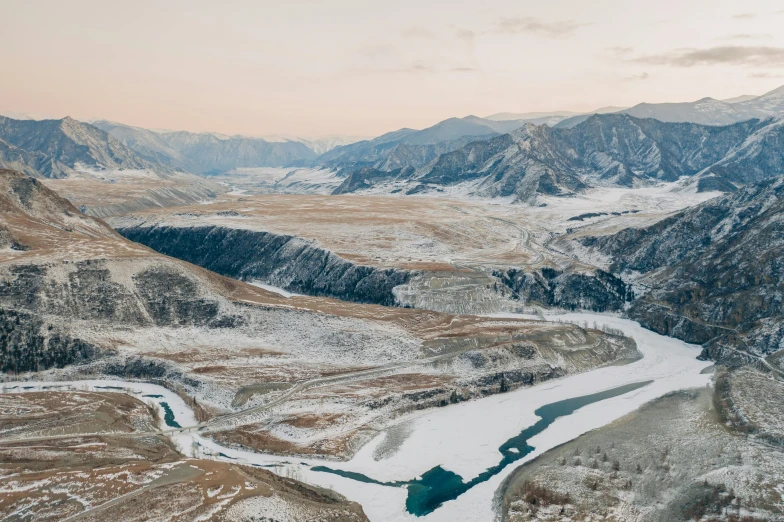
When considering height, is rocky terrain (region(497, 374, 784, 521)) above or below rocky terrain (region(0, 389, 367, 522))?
below

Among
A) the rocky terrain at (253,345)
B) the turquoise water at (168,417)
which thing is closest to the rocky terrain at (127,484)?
the turquoise water at (168,417)

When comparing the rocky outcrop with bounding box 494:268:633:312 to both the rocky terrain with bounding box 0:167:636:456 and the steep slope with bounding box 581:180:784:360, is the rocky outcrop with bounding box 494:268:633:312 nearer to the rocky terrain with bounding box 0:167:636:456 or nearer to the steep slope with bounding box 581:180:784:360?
the steep slope with bounding box 581:180:784:360

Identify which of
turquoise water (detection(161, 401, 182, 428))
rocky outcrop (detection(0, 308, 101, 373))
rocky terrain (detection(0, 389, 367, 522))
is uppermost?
rocky outcrop (detection(0, 308, 101, 373))

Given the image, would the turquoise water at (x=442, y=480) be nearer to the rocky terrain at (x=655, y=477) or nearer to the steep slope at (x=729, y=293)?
the rocky terrain at (x=655, y=477)

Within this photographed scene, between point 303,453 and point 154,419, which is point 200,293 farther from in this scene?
point 303,453

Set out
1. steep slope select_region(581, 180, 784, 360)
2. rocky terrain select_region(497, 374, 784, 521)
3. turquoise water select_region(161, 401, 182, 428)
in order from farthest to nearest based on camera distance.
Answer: steep slope select_region(581, 180, 784, 360)
turquoise water select_region(161, 401, 182, 428)
rocky terrain select_region(497, 374, 784, 521)

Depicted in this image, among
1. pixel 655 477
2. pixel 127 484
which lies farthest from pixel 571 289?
pixel 127 484

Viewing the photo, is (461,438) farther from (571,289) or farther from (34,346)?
(571,289)

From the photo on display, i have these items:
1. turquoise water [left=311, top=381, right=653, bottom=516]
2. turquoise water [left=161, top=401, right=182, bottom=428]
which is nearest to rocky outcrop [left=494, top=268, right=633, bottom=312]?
turquoise water [left=311, top=381, right=653, bottom=516]
